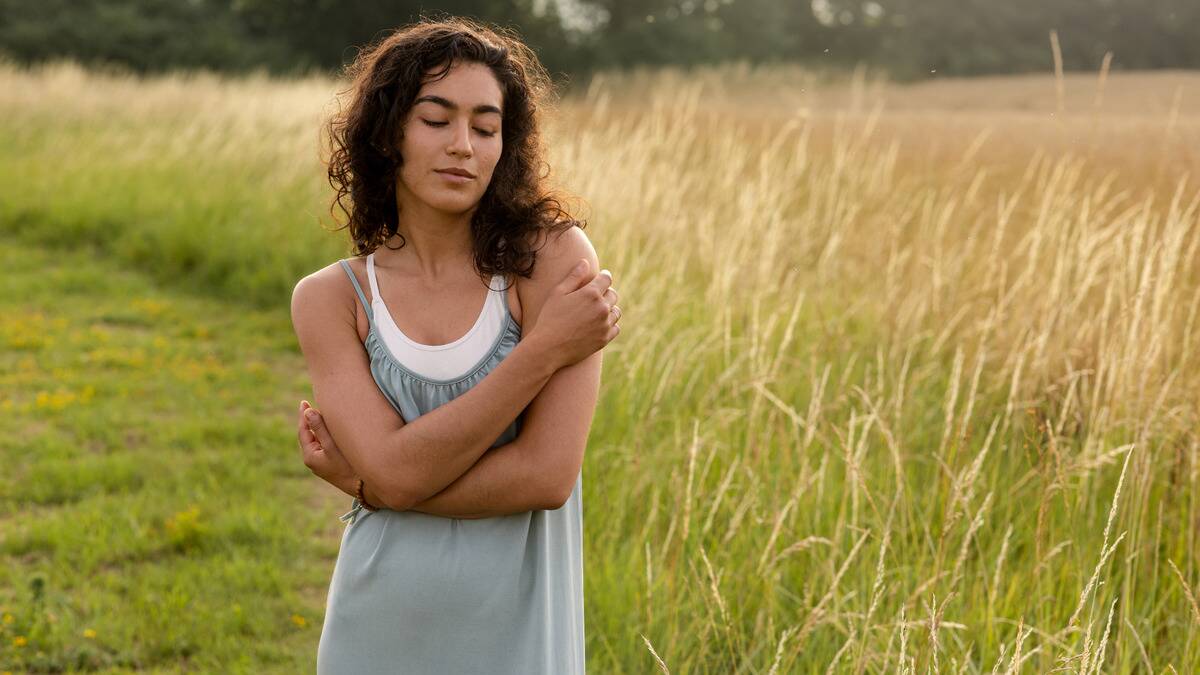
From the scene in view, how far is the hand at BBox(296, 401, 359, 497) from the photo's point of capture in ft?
5.39

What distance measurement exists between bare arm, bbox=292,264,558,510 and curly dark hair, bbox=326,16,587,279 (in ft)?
0.61

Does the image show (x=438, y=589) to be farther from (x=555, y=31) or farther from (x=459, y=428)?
(x=555, y=31)

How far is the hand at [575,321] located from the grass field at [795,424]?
423 mm

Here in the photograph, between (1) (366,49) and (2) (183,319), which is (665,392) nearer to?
(1) (366,49)

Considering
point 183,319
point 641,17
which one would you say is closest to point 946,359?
point 183,319

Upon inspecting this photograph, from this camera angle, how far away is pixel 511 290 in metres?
1.65

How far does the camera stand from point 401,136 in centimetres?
167

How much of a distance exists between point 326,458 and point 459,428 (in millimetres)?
247

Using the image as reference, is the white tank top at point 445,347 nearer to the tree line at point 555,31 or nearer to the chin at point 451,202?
the chin at point 451,202

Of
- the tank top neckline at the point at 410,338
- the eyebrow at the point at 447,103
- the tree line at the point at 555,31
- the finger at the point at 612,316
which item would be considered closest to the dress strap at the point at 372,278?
the tank top neckline at the point at 410,338

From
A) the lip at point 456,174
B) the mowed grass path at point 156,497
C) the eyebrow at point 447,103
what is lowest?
the mowed grass path at point 156,497

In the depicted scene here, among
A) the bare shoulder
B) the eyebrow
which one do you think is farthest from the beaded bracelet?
the eyebrow

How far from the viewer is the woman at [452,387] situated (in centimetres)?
155

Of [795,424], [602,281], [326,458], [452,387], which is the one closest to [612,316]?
[602,281]
